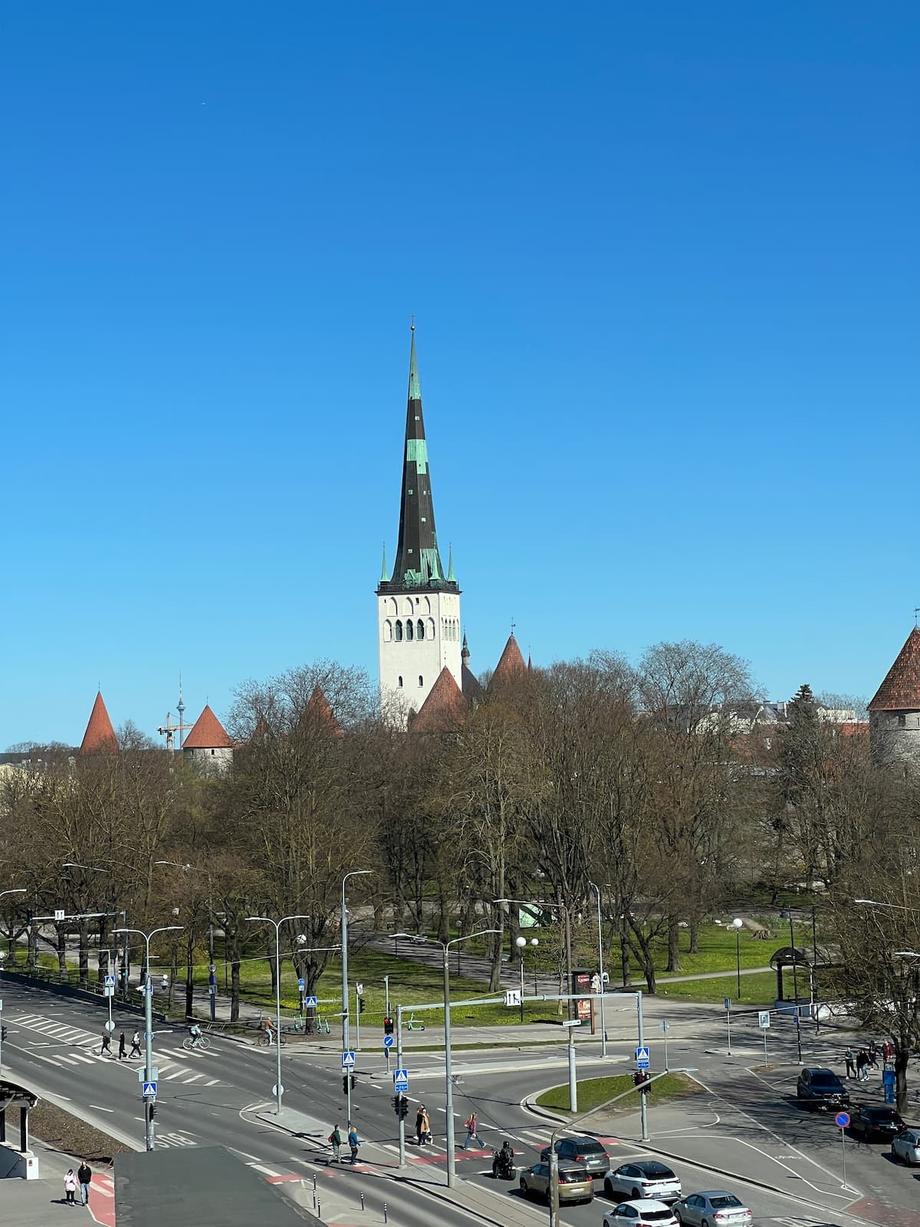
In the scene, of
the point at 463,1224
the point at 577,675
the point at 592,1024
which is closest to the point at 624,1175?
the point at 463,1224

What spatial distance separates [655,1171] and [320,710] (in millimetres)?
56888

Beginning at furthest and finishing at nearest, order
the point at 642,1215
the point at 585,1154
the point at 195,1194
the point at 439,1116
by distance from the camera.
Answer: the point at 439,1116 < the point at 585,1154 < the point at 642,1215 < the point at 195,1194

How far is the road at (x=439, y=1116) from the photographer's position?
4725 cm

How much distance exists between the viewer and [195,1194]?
35.8 m

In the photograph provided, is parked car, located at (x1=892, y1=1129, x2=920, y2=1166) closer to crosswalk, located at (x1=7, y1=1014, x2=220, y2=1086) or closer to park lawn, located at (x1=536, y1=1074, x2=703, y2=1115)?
park lawn, located at (x1=536, y1=1074, x2=703, y2=1115)

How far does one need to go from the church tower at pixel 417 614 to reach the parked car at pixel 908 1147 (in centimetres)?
13965

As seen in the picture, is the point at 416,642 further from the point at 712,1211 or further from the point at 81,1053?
the point at 712,1211

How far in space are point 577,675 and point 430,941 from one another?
92.5 feet

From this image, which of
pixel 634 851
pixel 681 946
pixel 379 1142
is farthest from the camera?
pixel 681 946

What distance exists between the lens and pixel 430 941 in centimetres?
10606

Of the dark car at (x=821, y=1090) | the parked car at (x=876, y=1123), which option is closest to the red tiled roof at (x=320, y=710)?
the dark car at (x=821, y=1090)

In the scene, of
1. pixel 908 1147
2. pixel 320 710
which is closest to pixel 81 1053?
pixel 320 710

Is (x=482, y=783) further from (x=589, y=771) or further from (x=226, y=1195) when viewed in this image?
(x=226, y=1195)

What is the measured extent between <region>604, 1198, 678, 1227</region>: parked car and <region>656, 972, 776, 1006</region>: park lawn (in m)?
40.2
